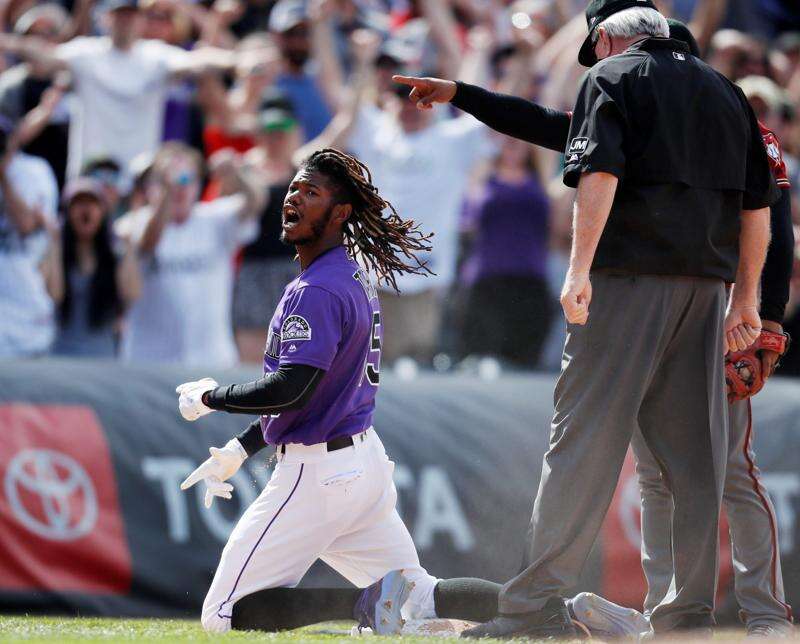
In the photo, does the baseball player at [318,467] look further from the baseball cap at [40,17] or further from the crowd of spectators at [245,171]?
the baseball cap at [40,17]

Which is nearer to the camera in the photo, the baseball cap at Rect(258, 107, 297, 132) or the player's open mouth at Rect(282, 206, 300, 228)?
the player's open mouth at Rect(282, 206, 300, 228)

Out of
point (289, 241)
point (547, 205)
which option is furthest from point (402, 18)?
point (289, 241)

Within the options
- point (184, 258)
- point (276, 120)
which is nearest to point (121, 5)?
point (276, 120)

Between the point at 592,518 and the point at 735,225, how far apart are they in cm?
110

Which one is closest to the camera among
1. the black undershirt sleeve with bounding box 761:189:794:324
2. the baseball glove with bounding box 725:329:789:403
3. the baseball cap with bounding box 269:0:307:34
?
the baseball glove with bounding box 725:329:789:403

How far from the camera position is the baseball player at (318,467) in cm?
462

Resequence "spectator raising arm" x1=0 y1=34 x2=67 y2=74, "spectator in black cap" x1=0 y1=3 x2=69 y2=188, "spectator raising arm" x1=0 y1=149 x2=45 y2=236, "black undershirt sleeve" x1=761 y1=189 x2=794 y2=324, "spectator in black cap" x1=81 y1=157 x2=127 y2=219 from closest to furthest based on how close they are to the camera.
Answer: "black undershirt sleeve" x1=761 y1=189 x2=794 y2=324, "spectator raising arm" x1=0 y1=149 x2=45 y2=236, "spectator in black cap" x1=81 y1=157 x2=127 y2=219, "spectator in black cap" x1=0 y1=3 x2=69 y2=188, "spectator raising arm" x1=0 y1=34 x2=67 y2=74

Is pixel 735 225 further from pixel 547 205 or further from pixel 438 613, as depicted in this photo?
pixel 547 205

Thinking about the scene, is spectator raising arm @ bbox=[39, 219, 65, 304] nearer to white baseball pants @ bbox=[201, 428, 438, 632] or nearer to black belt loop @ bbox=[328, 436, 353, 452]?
white baseball pants @ bbox=[201, 428, 438, 632]

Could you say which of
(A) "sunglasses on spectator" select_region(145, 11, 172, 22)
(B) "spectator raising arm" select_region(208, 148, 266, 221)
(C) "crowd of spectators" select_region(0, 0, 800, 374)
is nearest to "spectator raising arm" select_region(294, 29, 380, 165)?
(C) "crowd of spectators" select_region(0, 0, 800, 374)

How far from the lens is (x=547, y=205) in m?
9.38

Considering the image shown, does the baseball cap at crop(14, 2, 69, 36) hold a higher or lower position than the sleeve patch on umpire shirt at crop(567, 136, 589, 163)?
higher

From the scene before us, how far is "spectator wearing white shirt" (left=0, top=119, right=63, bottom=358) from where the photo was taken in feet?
28.0

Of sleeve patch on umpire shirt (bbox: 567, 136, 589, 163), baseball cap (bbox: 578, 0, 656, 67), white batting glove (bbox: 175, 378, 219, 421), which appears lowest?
white batting glove (bbox: 175, 378, 219, 421)
